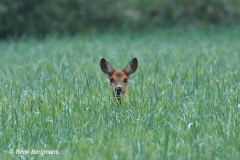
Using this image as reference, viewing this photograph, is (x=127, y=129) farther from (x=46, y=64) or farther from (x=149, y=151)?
(x=46, y=64)

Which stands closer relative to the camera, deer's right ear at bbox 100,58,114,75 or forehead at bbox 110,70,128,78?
forehead at bbox 110,70,128,78

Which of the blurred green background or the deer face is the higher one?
the blurred green background

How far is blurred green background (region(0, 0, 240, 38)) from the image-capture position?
26.2 m

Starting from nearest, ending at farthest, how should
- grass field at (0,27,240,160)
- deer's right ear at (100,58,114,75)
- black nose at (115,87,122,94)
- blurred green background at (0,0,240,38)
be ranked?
1. grass field at (0,27,240,160)
2. black nose at (115,87,122,94)
3. deer's right ear at (100,58,114,75)
4. blurred green background at (0,0,240,38)

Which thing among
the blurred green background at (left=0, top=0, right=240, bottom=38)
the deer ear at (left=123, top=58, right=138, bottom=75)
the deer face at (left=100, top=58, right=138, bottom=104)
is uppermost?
the blurred green background at (left=0, top=0, right=240, bottom=38)

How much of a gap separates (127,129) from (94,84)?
2.73 meters

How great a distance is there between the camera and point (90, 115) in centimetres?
777

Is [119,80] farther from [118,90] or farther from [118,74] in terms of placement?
[118,90]

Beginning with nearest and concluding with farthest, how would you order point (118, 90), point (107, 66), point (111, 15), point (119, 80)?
point (118, 90), point (119, 80), point (107, 66), point (111, 15)

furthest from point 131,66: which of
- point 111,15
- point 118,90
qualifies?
point 111,15

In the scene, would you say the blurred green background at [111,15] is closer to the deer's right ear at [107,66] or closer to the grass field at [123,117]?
the grass field at [123,117]

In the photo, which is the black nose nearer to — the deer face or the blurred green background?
the deer face

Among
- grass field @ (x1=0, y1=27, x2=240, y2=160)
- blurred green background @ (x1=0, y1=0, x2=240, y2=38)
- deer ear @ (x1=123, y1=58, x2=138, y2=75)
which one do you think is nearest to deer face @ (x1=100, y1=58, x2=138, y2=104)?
deer ear @ (x1=123, y1=58, x2=138, y2=75)

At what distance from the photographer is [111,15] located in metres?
27.9
